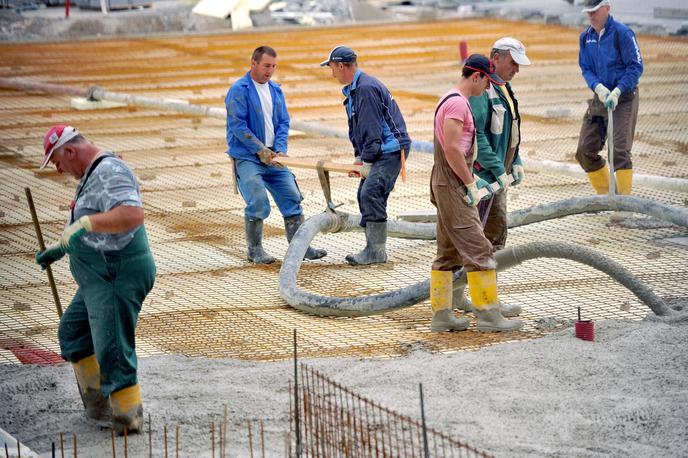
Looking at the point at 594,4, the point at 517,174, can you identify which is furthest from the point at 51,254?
the point at 594,4

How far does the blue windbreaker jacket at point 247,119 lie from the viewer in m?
8.95

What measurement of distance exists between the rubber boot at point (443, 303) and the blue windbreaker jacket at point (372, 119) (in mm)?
1854

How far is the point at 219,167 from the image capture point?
13.1 m

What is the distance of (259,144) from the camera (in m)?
8.92

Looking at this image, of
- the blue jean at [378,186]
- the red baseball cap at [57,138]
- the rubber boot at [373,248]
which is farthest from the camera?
the rubber boot at [373,248]

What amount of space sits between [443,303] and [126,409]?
2.38m

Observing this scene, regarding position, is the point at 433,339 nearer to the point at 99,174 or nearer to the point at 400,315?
the point at 400,315

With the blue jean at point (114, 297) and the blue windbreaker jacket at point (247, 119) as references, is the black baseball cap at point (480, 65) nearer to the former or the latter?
the blue jean at point (114, 297)

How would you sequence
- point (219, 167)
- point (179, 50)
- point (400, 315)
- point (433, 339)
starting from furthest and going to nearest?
point (179, 50)
point (219, 167)
point (400, 315)
point (433, 339)

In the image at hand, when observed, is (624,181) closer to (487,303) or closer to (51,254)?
(487,303)

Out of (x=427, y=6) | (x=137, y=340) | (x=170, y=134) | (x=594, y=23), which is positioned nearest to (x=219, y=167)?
(x=170, y=134)

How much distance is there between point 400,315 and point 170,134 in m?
8.05

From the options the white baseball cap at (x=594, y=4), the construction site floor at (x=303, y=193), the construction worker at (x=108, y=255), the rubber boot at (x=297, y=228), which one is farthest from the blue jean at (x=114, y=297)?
the white baseball cap at (x=594, y=4)

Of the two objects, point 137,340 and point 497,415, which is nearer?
point 497,415
